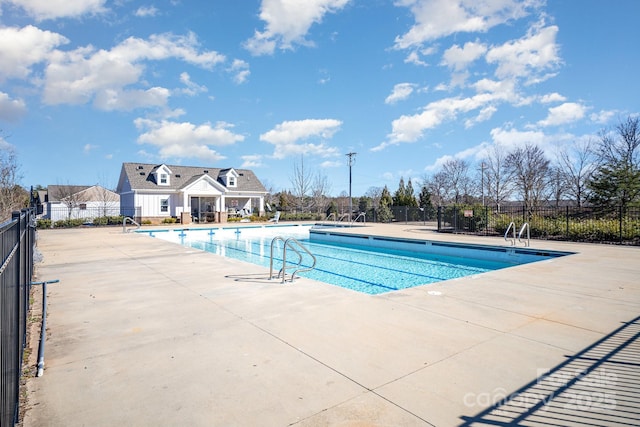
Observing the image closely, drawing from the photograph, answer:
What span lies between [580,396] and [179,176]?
113 ft

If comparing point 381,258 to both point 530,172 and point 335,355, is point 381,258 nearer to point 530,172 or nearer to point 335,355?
point 335,355

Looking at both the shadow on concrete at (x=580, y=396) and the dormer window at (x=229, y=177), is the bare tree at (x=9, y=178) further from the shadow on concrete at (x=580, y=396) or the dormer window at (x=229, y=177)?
the shadow on concrete at (x=580, y=396)

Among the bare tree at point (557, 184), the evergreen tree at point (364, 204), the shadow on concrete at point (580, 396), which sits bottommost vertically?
the shadow on concrete at point (580, 396)

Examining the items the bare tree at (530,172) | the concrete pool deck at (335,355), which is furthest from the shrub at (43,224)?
the bare tree at (530,172)

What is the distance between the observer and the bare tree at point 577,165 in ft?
Answer: 98.1

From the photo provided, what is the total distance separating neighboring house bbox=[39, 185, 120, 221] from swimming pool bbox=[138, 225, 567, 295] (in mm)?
21768

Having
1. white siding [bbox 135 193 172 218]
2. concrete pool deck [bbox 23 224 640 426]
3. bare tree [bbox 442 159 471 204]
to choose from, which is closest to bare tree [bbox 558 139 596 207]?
bare tree [bbox 442 159 471 204]

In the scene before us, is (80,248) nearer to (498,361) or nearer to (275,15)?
(275,15)

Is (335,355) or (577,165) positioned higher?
(577,165)

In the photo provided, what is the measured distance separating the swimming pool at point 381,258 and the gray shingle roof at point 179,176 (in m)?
Result: 12.6

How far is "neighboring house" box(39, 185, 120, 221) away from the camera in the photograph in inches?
1377

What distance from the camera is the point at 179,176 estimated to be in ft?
108

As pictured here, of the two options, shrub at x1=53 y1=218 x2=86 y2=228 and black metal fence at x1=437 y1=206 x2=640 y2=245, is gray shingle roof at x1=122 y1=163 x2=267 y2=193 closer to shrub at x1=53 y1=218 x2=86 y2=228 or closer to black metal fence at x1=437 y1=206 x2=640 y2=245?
shrub at x1=53 y1=218 x2=86 y2=228

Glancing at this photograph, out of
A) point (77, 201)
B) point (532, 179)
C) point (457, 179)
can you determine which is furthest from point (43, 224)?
point (457, 179)
